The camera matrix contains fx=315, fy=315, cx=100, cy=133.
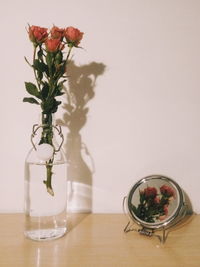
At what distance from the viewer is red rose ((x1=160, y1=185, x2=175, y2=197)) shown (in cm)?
94

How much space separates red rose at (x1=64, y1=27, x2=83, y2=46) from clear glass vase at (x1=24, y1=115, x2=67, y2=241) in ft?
0.73

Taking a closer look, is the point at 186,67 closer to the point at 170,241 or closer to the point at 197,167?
the point at 197,167

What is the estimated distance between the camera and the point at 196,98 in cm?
106

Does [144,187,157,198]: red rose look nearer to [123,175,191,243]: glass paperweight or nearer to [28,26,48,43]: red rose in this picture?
[123,175,191,243]: glass paperweight

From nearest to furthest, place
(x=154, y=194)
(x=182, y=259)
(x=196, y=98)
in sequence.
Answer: (x=182, y=259) < (x=154, y=194) < (x=196, y=98)

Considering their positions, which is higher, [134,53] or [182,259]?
[134,53]

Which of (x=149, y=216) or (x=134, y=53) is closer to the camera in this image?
(x=149, y=216)

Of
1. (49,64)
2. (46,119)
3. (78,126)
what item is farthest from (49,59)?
(78,126)

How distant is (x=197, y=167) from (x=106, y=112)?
0.36 metres

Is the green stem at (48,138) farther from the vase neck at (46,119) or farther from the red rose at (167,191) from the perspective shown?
the red rose at (167,191)

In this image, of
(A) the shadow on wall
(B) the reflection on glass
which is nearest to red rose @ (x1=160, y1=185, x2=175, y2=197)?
(B) the reflection on glass

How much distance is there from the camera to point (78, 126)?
1031mm

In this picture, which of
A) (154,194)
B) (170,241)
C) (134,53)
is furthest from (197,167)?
(134,53)

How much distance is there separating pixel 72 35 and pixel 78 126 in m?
0.32
